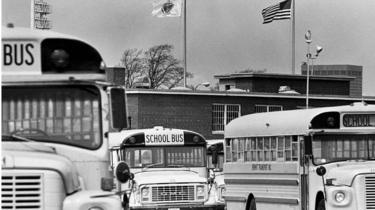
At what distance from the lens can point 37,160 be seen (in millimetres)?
9258

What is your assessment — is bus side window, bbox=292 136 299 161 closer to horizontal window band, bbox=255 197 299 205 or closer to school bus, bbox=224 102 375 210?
school bus, bbox=224 102 375 210

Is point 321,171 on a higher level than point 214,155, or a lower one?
higher

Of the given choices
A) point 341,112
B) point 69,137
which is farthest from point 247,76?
point 69,137

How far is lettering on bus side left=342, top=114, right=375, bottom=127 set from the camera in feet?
61.7

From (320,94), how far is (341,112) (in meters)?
45.9

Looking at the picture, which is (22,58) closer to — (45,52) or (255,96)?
(45,52)

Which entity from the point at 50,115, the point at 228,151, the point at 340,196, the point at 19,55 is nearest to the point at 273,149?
the point at 228,151

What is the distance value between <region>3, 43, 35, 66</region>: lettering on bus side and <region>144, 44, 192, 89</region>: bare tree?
225 feet

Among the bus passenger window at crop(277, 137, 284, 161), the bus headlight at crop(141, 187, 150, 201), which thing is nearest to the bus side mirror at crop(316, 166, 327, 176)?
the bus passenger window at crop(277, 137, 284, 161)

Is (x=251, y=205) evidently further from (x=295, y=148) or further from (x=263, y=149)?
(x=295, y=148)

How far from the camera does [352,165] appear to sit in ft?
59.4

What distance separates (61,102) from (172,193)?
12.5 meters

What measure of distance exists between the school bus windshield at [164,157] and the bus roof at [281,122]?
959mm

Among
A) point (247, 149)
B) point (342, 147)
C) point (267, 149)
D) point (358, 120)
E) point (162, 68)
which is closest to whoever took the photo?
point (342, 147)
